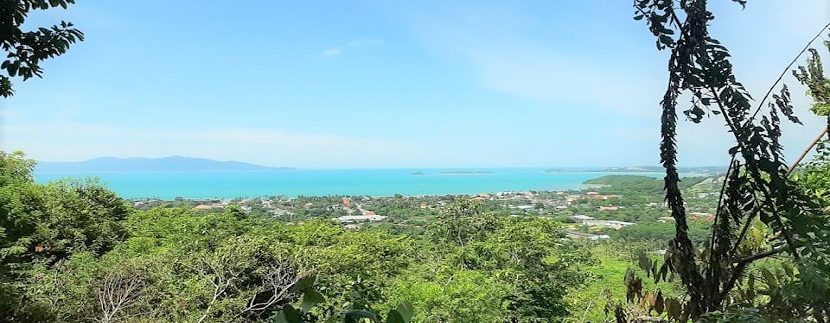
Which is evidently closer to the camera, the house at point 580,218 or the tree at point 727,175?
the tree at point 727,175

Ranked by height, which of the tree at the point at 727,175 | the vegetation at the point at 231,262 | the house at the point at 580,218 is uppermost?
the tree at the point at 727,175

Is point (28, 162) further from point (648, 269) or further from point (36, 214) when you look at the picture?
point (648, 269)

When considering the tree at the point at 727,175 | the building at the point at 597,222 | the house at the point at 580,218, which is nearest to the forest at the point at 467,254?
the tree at the point at 727,175

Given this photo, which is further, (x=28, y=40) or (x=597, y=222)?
(x=597, y=222)

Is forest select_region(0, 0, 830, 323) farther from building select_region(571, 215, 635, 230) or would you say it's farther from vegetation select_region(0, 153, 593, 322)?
building select_region(571, 215, 635, 230)

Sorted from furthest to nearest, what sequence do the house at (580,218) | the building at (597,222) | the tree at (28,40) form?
the house at (580,218) → the building at (597,222) → the tree at (28,40)

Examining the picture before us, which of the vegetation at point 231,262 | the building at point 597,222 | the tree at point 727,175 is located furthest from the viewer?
the building at point 597,222

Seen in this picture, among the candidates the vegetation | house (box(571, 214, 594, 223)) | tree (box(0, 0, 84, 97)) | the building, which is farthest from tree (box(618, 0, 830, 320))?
house (box(571, 214, 594, 223))

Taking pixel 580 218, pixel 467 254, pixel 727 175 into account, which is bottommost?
pixel 580 218

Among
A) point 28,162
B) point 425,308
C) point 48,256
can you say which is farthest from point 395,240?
point 28,162

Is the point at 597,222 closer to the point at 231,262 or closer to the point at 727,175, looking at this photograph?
the point at 231,262

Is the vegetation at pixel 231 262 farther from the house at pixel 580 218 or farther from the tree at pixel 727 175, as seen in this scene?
the house at pixel 580 218

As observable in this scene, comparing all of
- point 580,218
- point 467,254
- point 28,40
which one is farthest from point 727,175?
point 580,218
